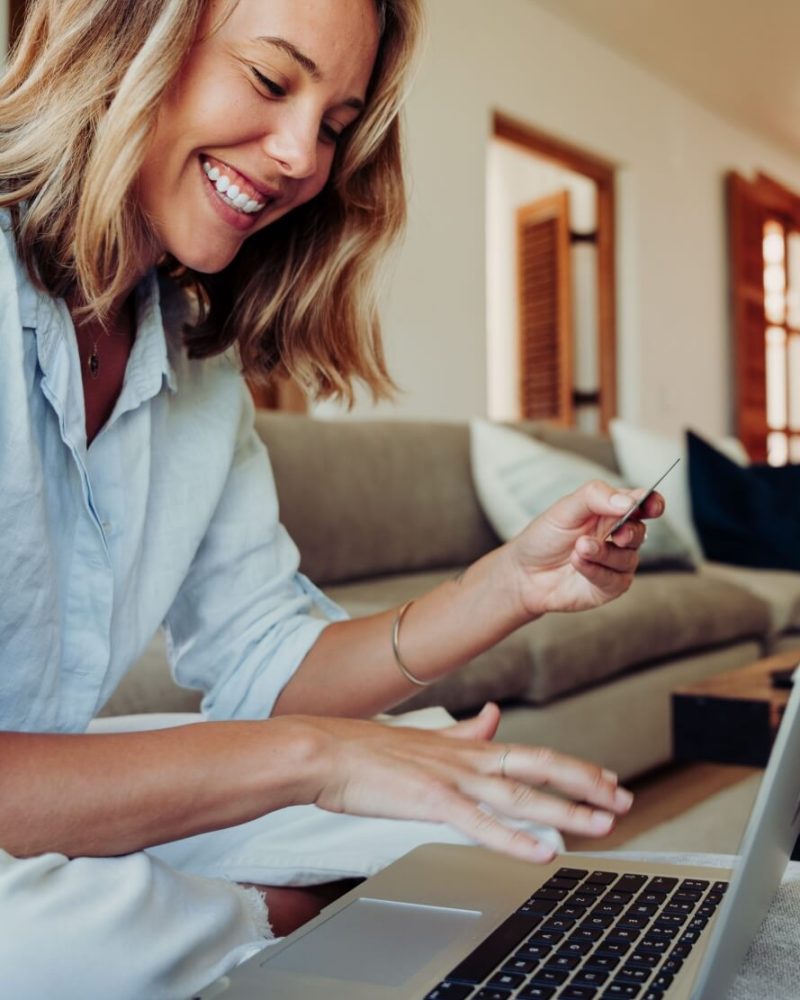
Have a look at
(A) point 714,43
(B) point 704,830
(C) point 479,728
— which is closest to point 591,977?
(C) point 479,728

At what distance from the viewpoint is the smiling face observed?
2.90ft

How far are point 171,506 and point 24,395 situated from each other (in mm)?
229

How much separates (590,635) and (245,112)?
156 cm

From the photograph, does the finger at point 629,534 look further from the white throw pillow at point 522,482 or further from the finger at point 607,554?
the white throw pillow at point 522,482

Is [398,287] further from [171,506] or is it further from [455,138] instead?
[171,506]

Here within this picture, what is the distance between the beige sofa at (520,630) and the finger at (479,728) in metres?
0.80

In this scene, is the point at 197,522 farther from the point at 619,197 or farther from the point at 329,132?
the point at 619,197

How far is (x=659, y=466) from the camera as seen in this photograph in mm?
3783

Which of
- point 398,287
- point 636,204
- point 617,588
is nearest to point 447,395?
point 398,287

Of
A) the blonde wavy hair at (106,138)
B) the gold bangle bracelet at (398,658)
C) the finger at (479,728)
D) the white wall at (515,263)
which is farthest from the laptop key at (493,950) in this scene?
the white wall at (515,263)

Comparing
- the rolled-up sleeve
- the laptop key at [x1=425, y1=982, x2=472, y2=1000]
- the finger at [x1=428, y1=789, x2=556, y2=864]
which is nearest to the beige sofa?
the rolled-up sleeve

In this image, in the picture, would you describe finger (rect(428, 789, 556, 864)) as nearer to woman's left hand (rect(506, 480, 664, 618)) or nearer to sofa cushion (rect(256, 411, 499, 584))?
woman's left hand (rect(506, 480, 664, 618))

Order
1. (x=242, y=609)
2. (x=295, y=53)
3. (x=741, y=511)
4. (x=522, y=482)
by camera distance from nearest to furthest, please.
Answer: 1. (x=295, y=53)
2. (x=242, y=609)
3. (x=522, y=482)
4. (x=741, y=511)

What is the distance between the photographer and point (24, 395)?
840mm
